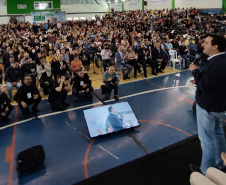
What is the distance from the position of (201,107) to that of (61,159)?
103 inches

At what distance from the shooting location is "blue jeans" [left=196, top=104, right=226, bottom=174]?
2.19 m

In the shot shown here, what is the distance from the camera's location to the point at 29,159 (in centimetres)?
342

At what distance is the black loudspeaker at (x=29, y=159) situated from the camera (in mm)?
3359

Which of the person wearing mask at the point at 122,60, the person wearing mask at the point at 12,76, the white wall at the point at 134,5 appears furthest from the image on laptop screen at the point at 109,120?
the white wall at the point at 134,5

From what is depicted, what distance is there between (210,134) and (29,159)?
286 cm

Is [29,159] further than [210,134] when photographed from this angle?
Yes

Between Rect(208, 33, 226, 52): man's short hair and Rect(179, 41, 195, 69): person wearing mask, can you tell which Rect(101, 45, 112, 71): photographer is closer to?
Rect(179, 41, 195, 69): person wearing mask

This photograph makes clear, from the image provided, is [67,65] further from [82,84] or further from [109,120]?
[109,120]

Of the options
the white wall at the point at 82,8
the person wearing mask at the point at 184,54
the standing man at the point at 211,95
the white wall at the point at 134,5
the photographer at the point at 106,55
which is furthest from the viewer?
the white wall at the point at 82,8

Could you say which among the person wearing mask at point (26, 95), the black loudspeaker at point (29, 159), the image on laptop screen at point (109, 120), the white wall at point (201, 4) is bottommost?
the black loudspeaker at point (29, 159)

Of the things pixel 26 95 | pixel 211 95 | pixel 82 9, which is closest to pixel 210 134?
pixel 211 95

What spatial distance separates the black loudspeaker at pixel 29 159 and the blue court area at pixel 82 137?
Answer: 0.12 metres

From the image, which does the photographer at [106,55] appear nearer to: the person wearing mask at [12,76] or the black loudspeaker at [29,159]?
the person wearing mask at [12,76]

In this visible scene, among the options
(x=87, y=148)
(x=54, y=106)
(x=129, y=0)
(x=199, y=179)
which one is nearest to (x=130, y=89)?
(x=54, y=106)
